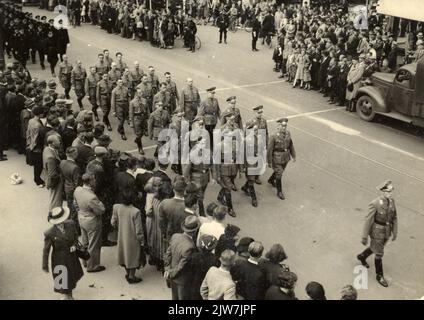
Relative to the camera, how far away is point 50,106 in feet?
38.0

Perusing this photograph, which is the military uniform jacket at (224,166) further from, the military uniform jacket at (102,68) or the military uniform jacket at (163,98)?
the military uniform jacket at (102,68)

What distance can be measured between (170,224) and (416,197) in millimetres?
5741

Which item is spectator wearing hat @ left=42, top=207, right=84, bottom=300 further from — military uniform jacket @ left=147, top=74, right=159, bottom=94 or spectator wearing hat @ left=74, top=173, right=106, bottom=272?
military uniform jacket @ left=147, top=74, right=159, bottom=94

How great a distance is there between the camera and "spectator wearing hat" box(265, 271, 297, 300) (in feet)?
18.3

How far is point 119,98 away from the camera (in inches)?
504

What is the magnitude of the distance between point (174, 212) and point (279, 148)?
3.60 m

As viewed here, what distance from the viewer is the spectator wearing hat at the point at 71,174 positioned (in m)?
8.48

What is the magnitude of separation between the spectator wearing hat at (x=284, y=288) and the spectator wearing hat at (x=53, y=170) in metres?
4.74

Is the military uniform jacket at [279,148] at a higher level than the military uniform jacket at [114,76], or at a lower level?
lower

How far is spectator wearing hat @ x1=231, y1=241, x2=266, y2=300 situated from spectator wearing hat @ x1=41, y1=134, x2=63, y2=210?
13.8 feet

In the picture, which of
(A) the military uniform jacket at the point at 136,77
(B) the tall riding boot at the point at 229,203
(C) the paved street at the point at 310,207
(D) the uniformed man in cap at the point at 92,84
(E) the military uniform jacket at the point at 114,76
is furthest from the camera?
(A) the military uniform jacket at the point at 136,77

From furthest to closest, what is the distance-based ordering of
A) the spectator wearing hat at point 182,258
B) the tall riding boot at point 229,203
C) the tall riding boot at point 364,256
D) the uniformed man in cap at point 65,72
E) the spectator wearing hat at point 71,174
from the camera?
the uniformed man in cap at point 65,72 < the tall riding boot at point 229,203 < the spectator wearing hat at point 71,174 < the tall riding boot at point 364,256 < the spectator wearing hat at point 182,258

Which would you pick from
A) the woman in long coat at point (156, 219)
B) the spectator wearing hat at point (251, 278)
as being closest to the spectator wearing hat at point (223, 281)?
the spectator wearing hat at point (251, 278)

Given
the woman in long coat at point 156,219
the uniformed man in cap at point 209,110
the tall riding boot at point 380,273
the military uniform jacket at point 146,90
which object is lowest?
the tall riding boot at point 380,273
